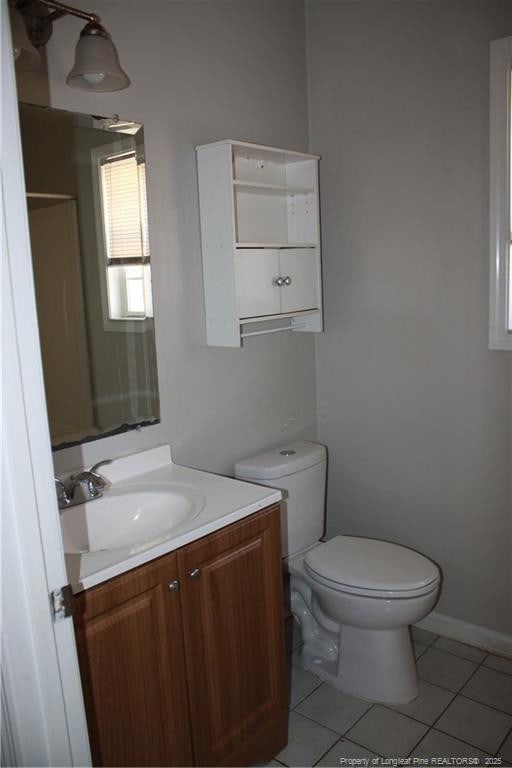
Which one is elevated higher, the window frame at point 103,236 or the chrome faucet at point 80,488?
the window frame at point 103,236

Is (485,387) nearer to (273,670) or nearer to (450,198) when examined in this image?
(450,198)

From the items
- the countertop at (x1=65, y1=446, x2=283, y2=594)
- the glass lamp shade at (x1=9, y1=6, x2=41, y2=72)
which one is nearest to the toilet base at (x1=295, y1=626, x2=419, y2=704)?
the countertop at (x1=65, y1=446, x2=283, y2=594)

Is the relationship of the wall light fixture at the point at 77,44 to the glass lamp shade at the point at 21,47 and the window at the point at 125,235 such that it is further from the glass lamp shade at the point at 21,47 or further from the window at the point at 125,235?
the window at the point at 125,235

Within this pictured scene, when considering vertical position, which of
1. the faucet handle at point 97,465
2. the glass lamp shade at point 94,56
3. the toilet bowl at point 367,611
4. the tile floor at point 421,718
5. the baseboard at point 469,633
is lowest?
the tile floor at point 421,718

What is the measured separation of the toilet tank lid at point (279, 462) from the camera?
7.69ft

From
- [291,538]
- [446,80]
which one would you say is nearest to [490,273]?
[446,80]

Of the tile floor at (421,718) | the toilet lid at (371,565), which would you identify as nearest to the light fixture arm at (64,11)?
the toilet lid at (371,565)

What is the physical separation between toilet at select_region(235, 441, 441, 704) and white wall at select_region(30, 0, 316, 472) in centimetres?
23

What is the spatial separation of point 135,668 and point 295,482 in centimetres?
105

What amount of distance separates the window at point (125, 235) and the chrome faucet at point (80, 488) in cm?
49

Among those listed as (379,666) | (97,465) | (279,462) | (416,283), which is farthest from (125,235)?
(379,666)

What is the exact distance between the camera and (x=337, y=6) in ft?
8.21

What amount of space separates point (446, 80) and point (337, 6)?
1.92 feet

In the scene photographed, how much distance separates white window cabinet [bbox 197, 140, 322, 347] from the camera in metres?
2.13
